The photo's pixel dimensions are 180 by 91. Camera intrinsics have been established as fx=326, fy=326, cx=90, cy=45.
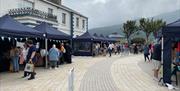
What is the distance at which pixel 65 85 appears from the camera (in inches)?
486

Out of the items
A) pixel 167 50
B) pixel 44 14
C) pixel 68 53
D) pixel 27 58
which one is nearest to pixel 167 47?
pixel 167 50

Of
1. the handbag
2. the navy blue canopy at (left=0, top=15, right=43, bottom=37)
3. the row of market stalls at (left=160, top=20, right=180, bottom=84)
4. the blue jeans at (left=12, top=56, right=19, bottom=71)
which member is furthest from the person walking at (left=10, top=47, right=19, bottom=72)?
the row of market stalls at (left=160, top=20, right=180, bottom=84)

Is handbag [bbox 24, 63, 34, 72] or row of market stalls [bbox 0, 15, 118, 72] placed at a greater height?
row of market stalls [bbox 0, 15, 118, 72]

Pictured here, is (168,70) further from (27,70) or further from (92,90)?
(27,70)

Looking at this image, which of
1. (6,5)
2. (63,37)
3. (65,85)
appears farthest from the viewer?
(6,5)

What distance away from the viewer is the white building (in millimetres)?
27344

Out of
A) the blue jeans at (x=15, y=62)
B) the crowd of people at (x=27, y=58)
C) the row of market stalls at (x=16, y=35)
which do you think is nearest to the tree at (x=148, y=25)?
the row of market stalls at (x=16, y=35)

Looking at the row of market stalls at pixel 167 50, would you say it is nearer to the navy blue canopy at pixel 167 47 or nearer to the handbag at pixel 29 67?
the navy blue canopy at pixel 167 47

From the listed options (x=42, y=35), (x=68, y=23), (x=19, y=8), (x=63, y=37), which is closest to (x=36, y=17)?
(x=19, y=8)

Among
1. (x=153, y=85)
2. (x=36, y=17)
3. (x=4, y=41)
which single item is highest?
(x=36, y=17)

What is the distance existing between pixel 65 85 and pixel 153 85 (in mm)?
3373

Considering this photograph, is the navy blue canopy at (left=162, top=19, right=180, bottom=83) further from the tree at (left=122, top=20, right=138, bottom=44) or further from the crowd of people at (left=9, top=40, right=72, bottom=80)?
the tree at (left=122, top=20, right=138, bottom=44)

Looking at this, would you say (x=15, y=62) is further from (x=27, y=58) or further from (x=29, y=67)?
(x=29, y=67)

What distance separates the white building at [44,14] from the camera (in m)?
27.3
